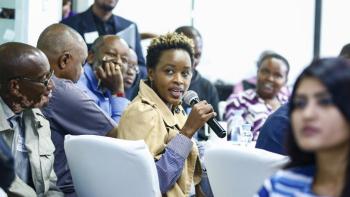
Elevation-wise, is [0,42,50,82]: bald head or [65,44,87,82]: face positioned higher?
[0,42,50,82]: bald head

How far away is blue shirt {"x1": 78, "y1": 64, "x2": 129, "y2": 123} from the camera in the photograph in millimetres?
3592

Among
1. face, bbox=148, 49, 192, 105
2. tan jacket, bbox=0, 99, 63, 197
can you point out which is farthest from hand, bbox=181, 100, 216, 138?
tan jacket, bbox=0, 99, 63, 197

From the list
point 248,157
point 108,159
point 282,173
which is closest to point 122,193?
point 108,159

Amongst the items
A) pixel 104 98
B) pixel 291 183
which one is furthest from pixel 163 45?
pixel 291 183

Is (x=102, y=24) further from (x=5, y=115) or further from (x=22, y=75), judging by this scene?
(x=5, y=115)

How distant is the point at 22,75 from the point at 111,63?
1.27 metres

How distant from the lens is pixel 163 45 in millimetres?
3010

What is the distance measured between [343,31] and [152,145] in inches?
188

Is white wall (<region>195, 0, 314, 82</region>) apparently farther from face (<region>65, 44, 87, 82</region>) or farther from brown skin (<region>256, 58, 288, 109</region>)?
face (<region>65, 44, 87, 82</region>)

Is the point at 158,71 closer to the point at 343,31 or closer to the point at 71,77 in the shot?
the point at 71,77

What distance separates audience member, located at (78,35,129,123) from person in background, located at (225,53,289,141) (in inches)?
38.4

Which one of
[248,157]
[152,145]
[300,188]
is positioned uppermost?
[300,188]

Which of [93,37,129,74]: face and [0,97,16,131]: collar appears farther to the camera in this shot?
[93,37,129,74]: face

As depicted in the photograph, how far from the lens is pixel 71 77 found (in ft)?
10.8
